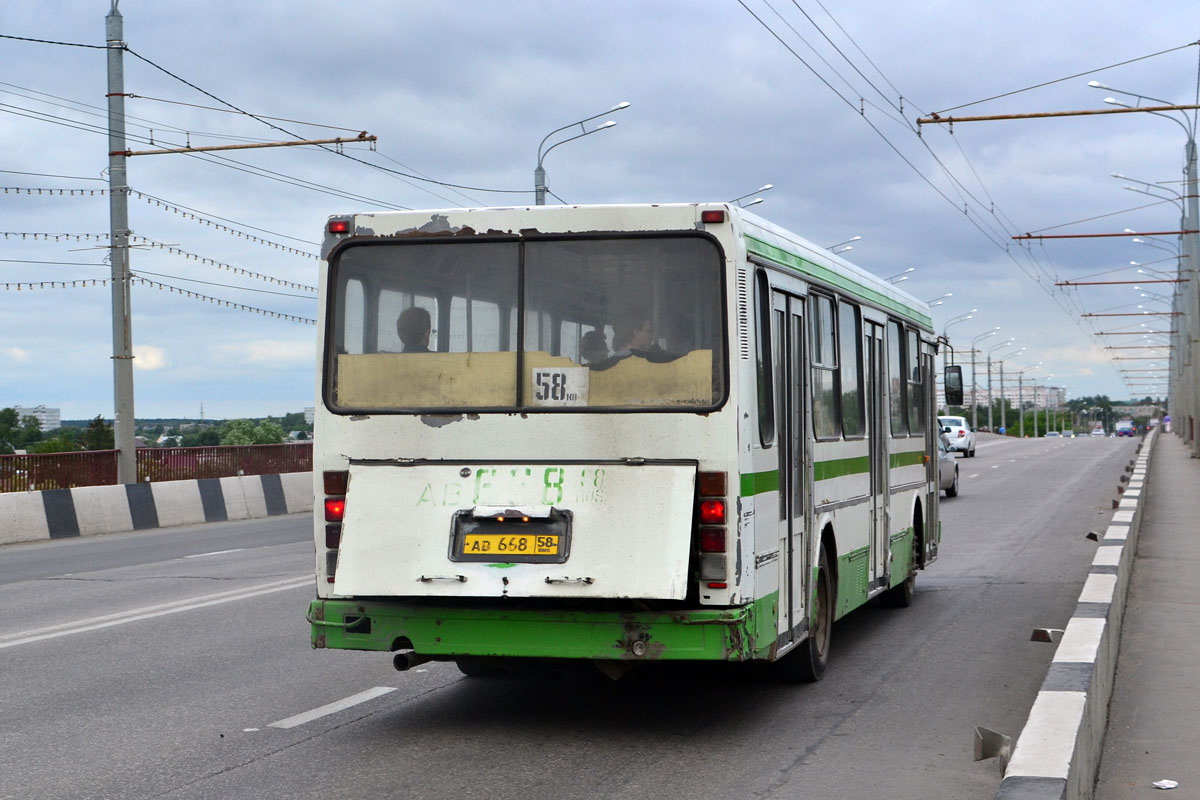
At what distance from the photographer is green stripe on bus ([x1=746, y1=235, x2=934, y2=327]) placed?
744cm

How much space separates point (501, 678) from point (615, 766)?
7.77 feet

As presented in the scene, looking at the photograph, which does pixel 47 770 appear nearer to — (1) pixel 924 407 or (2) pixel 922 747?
(2) pixel 922 747

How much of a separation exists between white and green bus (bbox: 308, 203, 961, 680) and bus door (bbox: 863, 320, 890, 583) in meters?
2.63

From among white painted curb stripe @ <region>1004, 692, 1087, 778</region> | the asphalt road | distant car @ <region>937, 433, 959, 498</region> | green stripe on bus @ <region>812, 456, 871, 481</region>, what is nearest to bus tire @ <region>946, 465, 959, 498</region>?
distant car @ <region>937, 433, 959, 498</region>

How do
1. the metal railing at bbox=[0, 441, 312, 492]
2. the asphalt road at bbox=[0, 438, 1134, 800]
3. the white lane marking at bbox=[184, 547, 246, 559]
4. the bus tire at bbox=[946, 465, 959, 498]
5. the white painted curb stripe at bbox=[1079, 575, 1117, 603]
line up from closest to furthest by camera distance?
the asphalt road at bbox=[0, 438, 1134, 800] → the white painted curb stripe at bbox=[1079, 575, 1117, 603] → the white lane marking at bbox=[184, 547, 246, 559] → the metal railing at bbox=[0, 441, 312, 492] → the bus tire at bbox=[946, 465, 959, 498]

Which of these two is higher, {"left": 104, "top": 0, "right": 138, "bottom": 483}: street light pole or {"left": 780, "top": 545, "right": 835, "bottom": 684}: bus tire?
{"left": 104, "top": 0, "right": 138, "bottom": 483}: street light pole

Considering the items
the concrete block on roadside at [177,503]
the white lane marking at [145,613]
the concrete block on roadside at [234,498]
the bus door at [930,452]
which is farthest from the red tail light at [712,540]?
the concrete block on roadside at [234,498]

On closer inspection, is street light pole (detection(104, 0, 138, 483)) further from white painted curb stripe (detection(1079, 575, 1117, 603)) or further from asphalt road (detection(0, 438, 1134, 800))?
white painted curb stripe (detection(1079, 575, 1117, 603))

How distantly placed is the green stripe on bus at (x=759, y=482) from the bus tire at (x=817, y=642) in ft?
3.88

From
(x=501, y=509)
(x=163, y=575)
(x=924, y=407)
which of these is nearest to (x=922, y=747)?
(x=501, y=509)

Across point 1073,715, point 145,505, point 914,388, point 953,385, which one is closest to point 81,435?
point 145,505

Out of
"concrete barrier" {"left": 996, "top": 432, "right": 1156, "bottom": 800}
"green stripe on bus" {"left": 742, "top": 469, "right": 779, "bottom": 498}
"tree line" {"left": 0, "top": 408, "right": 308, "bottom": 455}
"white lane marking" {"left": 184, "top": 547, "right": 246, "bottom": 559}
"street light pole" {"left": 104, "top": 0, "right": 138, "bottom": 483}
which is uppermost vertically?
"street light pole" {"left": 104, "top": 0, "right": 138, "bottom": 483}

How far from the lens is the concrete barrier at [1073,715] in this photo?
479 centimetres

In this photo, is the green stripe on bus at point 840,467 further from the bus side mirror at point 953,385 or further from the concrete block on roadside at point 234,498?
the concrete block on roadside at point 234,498
